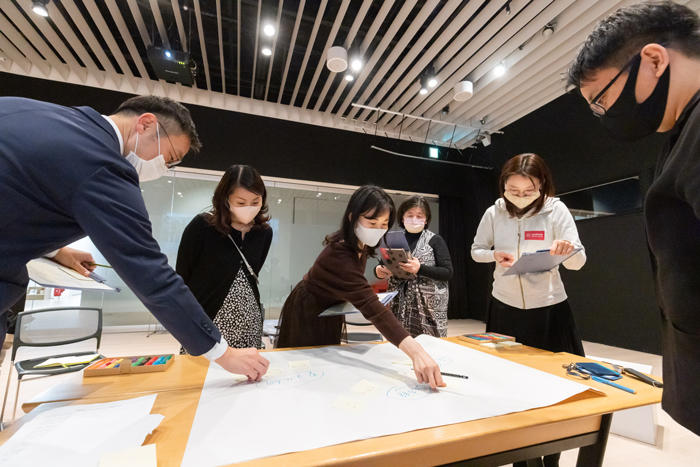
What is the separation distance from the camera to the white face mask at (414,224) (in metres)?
2.26

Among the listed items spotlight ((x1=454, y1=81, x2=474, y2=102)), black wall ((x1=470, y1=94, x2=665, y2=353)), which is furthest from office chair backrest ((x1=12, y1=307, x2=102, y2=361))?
black wall ((x1=470, y1=94, x2=665, y2=353))

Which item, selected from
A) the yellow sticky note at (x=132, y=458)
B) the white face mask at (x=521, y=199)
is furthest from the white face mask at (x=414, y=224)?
the yellow sticky note at (x=132, y=458)

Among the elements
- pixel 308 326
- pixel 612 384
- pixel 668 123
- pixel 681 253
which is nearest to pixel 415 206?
pixel 308 326

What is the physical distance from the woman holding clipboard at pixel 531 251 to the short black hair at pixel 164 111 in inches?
59.1

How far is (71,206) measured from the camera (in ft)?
2.25

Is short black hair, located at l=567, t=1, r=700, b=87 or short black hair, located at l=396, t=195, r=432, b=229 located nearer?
short black hair, located at l=567, t=1, r=700, b=87

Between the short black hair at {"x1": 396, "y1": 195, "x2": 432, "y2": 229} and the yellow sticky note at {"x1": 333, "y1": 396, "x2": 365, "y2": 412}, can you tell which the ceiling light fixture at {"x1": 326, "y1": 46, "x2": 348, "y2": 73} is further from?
the yellow sticky note at {"x1": 333, "y1": 396, "x2": 365, "y2": 412}

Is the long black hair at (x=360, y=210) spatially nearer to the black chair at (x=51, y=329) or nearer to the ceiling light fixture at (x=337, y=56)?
the black chair at (x=51, y=329)

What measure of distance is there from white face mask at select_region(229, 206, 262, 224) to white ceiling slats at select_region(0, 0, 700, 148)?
294 centimetres

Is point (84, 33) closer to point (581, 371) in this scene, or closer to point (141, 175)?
point (141, 175)

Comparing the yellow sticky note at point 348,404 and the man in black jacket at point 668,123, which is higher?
the man in black jacket at point 668,123

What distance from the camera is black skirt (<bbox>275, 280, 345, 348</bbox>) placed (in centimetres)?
141

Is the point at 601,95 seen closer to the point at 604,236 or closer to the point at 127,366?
the point at 127,366

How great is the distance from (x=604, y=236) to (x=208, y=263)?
5161mm
